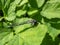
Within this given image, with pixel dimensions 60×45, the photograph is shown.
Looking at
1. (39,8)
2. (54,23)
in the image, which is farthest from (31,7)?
(54,23)

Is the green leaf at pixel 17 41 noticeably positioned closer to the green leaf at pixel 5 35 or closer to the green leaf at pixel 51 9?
the green leaf at pixel 5 35

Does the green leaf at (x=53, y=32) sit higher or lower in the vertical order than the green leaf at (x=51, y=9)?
lower

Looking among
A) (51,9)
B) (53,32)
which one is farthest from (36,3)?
(53,32)

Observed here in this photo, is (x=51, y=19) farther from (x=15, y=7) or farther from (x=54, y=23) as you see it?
(x=15, y=7)

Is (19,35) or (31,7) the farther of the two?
(31,7)

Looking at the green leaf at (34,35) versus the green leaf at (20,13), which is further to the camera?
the green leaf at (20,13)

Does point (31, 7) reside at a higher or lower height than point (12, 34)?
higher

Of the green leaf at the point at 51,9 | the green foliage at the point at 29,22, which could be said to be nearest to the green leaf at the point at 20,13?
the green foliage at the point at 29,22

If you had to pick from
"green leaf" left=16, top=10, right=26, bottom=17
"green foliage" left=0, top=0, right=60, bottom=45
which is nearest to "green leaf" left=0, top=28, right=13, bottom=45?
"green foliage" left=0, top=0, right=60, bottom=45

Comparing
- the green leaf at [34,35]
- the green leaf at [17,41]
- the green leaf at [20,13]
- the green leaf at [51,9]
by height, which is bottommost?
the green leaf at [17,41]
